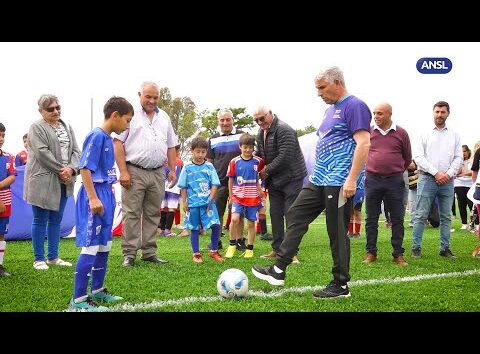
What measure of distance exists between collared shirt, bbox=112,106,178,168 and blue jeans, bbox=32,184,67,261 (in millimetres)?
930

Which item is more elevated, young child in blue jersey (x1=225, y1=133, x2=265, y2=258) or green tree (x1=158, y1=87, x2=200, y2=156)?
green tree (x1=158, y1=87, x2=200, y2=156)

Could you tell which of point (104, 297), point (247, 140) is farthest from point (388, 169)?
point (104, 297)

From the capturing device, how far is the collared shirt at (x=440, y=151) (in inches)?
267

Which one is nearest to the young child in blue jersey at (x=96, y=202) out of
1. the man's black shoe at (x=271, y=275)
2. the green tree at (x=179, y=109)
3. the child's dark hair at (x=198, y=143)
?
the man's black shoe at (x=271, y=275)

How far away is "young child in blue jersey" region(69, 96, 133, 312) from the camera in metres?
3.80

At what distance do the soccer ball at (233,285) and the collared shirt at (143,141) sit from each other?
7.52 ft

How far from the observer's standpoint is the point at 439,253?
705 centimetres

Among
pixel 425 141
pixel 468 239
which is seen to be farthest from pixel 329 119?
pixel 468 239

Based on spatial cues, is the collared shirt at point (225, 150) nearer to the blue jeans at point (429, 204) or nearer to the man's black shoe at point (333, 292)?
the blue jeans at point (429, 204)

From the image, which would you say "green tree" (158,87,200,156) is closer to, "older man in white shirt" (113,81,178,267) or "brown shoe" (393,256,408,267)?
"older man in white shirt" (113,81,178,267)

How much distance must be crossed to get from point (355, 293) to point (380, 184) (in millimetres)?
2314

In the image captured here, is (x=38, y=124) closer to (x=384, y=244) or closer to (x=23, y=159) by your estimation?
(x=23, y=159)

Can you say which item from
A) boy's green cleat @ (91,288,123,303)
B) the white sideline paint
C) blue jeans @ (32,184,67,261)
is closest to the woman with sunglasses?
blue jeans @ (32,184,67,261)

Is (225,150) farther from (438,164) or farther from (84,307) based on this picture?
(84,307)
